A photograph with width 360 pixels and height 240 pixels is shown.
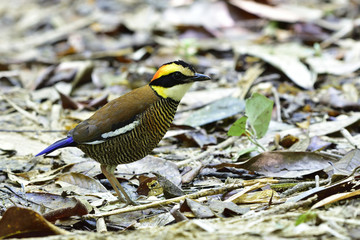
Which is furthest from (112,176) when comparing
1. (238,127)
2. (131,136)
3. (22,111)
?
(22,111)

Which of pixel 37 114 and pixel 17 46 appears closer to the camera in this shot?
pixel 37 114

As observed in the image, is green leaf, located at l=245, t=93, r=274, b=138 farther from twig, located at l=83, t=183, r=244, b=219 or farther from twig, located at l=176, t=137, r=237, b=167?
twig, located at l=83, t=183, r=244, b=219

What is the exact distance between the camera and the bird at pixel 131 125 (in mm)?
4297

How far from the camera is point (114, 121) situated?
4.31 meters

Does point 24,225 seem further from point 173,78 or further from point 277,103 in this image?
point 277,103

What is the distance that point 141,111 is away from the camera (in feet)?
14.2

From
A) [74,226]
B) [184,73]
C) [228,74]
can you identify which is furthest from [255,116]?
[228,74]

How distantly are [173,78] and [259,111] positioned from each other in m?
0.84

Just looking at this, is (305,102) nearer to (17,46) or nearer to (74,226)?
(74,226)

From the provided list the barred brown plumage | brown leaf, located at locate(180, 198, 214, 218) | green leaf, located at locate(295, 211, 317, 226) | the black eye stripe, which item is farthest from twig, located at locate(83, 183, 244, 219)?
the black eye stripe

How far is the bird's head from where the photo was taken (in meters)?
4.44

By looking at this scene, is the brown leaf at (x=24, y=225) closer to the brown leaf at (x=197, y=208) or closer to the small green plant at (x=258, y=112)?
the brown leaf at (x=197, y=208)

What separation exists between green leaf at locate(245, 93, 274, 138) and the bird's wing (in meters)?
0.86

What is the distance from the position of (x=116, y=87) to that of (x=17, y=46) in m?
3.62
